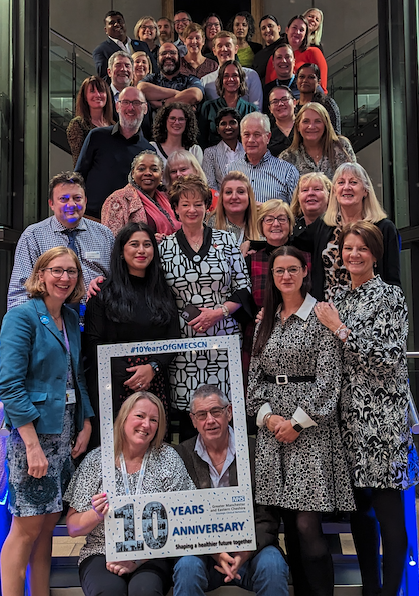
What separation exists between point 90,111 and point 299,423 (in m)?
3.41

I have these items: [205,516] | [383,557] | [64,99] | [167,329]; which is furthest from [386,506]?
[64,99]

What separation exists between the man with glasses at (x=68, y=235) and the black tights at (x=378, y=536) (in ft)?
5.33

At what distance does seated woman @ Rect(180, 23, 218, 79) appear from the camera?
6.37 m

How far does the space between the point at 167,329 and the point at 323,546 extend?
1170mm

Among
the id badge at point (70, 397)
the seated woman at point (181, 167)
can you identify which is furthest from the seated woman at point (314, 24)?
the id badge at point (70, 397)

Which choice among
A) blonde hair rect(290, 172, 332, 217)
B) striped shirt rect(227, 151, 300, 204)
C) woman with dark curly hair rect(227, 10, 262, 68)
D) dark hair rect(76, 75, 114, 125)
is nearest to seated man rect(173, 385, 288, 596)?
blonde hair rect(290, 172, 332, 217)

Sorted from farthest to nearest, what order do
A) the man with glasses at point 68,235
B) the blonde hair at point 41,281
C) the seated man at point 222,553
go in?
the man with glasses at point 68,235, the blonde hair at point 41,281, the seated man at point 222,553

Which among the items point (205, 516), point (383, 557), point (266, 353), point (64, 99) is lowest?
point (383, 557)

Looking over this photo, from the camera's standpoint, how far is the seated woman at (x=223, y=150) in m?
5.00

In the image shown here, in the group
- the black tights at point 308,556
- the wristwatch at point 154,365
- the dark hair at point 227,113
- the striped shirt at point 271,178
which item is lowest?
the black tights at point 308,556

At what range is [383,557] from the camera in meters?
2.77

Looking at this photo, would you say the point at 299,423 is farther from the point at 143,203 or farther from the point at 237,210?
the point at 143,203

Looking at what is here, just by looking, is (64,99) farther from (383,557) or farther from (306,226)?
(383,557)

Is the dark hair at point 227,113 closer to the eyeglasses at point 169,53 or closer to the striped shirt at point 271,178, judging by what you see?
the striped shirt at point 271,178
